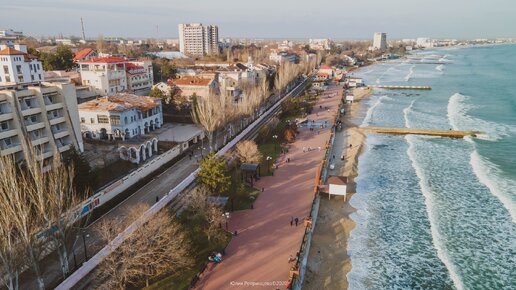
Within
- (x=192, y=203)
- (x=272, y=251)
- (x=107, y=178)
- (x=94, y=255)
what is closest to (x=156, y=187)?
(x=107, y=178)

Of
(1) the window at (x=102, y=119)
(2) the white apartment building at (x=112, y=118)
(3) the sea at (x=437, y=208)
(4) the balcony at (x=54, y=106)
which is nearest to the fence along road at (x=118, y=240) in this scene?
(2) the white apartment building at (x=112, y=118)

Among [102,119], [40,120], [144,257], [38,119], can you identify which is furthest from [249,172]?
[38,119]

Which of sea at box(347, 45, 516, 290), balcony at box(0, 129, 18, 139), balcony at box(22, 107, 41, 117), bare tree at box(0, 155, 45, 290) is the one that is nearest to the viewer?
bare tree at box(0, 155, 45, 290)

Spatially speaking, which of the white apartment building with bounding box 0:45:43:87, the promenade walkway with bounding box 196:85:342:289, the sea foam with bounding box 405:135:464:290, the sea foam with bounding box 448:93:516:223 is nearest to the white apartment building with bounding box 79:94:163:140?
the white apartment building with bounding box 0:45:43:87

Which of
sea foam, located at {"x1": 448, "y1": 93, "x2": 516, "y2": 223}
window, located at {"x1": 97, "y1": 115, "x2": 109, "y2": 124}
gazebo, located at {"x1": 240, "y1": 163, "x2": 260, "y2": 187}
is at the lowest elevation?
sea foam, located at {"x1": 448, "y1": 93, "x2": 516, "y2": 223}

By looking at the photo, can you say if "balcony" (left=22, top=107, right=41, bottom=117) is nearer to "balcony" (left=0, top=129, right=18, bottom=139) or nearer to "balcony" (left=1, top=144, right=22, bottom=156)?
"balcony" (left=0, top=129, right=18, bottom=139)

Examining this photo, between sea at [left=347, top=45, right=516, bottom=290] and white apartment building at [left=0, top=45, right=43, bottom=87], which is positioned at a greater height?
white apartment building at [left=0, top=45, right=43, bottom=87]
